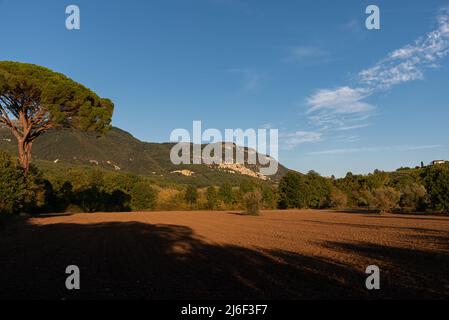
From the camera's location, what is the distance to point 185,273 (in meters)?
10.0

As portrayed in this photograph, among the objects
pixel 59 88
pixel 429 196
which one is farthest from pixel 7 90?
pixel 429 196

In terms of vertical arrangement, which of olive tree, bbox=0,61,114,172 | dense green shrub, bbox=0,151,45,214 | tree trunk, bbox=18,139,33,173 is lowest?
dense green shrub, bbox=0,151,45,214

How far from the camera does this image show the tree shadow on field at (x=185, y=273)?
778 cm

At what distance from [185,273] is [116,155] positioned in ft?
439

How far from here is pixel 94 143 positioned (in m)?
140

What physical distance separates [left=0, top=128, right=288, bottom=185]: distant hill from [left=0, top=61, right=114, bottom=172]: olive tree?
82.2 metres

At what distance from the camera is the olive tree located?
3244 centimetres

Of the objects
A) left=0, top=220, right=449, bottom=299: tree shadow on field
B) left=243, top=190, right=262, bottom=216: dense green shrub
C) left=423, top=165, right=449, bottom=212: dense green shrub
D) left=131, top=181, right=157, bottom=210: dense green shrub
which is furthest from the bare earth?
left=131, top=181, right=157, bottom=210: dense green shrub

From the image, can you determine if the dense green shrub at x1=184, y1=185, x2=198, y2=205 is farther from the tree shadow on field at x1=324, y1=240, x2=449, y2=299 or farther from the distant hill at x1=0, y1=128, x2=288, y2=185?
the tree shadow on field at x1=324, y1=240, x2=449, y2=299

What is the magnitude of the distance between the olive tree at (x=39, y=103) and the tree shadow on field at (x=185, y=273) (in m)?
20.9

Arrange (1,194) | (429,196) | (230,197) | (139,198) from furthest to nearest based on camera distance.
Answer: (230,197), (139,198), (429,196), (1,194)

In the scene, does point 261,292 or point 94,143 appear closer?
point 261,292
